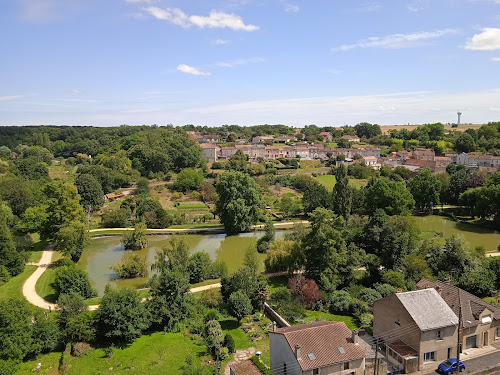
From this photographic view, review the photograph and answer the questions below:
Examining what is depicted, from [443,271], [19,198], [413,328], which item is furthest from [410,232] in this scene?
[19,198]

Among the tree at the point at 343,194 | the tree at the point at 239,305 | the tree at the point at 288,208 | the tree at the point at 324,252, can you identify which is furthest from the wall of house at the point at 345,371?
the tree at the point at 288,208

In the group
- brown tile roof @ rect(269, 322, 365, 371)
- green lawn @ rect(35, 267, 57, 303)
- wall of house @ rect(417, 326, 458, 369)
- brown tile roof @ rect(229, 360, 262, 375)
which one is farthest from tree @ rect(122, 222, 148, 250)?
wall of house @ rect(417, 326, 458, 369)

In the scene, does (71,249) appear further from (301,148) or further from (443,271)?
(301,148)

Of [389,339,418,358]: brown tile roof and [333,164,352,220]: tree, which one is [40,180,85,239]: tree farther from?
[389,339,418,358]: brown tile roof

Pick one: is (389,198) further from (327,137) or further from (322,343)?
(327,137)

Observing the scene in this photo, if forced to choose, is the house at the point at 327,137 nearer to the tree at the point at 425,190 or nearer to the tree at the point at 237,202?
the tree at the point at 425,190
